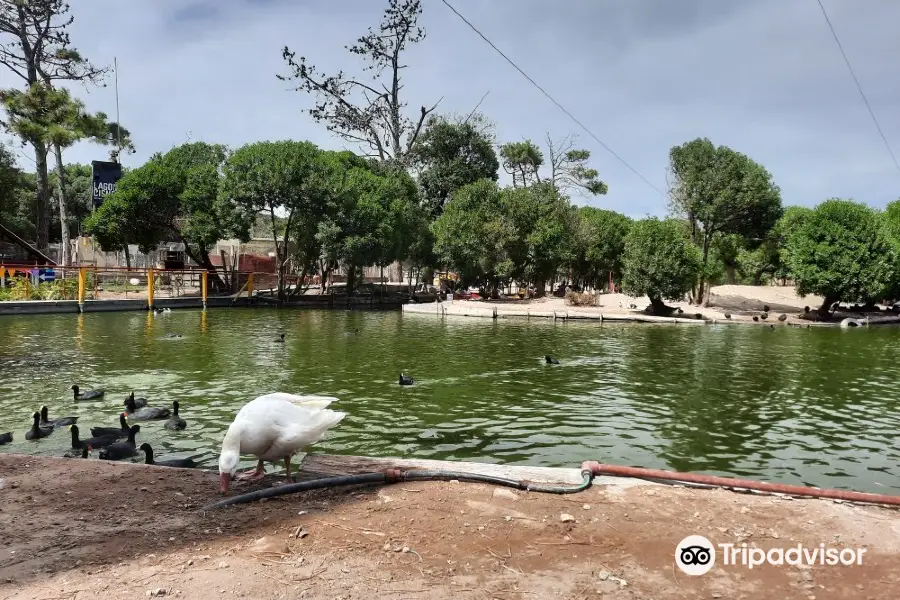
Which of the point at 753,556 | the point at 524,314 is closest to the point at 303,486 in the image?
the point at 753,556

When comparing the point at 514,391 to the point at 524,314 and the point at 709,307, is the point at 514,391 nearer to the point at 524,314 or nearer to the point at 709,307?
the point at 524,314

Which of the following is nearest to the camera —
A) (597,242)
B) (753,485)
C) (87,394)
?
(753,485)

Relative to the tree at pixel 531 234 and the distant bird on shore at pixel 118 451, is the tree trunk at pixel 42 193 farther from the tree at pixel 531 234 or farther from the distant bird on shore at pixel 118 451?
the distant bird on shore at pixel 118 451

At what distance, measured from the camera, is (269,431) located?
19.4 ft

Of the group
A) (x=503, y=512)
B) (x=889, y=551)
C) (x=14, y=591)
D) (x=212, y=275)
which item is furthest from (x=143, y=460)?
(x=212, y=275)

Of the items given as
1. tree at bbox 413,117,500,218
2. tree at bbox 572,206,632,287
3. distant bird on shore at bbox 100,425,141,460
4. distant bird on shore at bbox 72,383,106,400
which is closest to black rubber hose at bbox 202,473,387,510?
distant bird on shore at bbox 100,425,141,460

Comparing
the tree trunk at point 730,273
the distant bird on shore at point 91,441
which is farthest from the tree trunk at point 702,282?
the distant bird on shore at point 91,441

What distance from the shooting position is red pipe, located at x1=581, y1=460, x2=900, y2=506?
5.23m

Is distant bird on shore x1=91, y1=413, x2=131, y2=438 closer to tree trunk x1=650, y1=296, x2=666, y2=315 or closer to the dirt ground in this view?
the dirt ground

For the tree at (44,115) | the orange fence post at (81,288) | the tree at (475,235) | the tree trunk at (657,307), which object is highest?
the tree at (44,115)

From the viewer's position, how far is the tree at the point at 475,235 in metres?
43.1

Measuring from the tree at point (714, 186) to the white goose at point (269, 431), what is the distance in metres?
41.1

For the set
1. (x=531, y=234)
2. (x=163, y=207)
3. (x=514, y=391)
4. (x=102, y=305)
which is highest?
(x=163, y=207)

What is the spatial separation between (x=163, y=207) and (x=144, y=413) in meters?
34.5
